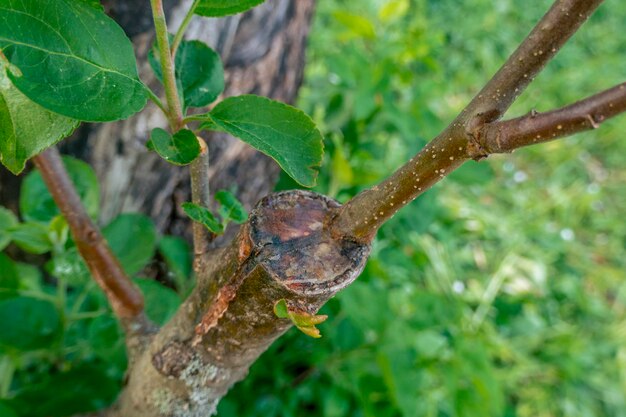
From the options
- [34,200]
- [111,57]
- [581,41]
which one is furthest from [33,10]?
[581,41]

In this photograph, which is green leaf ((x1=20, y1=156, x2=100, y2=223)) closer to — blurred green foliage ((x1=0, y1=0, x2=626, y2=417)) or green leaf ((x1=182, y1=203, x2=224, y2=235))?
blurred green foliage ((x1=0, y1=0, x2=626, y2=417))

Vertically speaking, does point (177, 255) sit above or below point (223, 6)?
below

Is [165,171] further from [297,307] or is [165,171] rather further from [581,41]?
[581,41]

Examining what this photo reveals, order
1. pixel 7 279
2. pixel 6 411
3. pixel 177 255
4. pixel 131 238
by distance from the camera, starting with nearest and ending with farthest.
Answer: pixel 6 411
pixel 7 279
pixel 131 238
pixel 177 255

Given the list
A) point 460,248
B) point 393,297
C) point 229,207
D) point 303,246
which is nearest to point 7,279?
point 229,207

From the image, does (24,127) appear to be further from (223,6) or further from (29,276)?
(29,276)

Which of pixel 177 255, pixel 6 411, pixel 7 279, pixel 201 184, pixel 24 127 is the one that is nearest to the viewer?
pixel 24 127

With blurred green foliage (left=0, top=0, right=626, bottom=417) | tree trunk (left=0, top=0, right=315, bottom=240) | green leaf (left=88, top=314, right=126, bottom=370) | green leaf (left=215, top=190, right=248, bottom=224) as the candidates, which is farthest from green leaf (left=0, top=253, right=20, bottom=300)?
green leaf (left=215, top=190, right=248, bottom=224)
